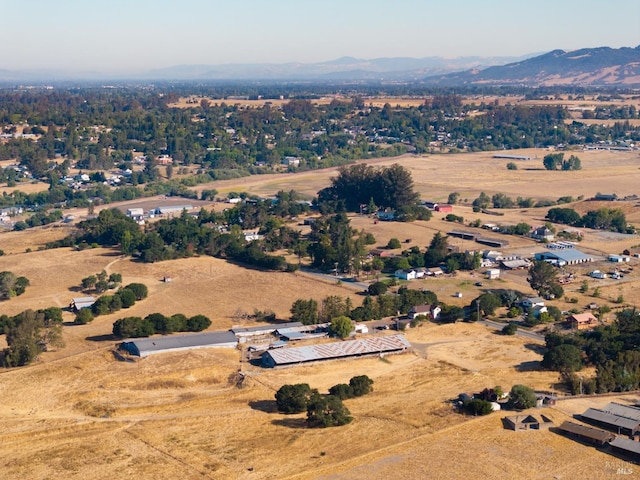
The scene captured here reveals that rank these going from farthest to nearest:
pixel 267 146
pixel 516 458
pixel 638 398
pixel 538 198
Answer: pixel 267 146 → pixel 538 198 → pixel 638 398 → pixel 516 458

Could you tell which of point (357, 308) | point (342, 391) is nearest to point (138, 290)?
point (357, 308)

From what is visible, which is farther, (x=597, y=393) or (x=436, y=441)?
(x=597, y=393)

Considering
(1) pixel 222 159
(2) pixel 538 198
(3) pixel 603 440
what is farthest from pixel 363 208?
(3) pixel 603 440

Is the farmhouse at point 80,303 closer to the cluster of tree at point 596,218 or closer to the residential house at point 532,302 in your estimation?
the residential house at point 532,302

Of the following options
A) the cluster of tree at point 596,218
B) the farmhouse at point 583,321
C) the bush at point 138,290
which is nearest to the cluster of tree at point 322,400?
the farmhouse at point 583,321

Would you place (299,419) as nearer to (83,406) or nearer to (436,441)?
(436,441)

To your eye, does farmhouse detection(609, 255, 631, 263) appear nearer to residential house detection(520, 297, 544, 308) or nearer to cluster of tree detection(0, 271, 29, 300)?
residential house detection(520, 297, 544, 308)

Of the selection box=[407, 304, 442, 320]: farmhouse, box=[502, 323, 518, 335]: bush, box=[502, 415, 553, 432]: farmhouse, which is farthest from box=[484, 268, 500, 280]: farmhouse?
box=[502, 415, 553, 432]: farmhouse
